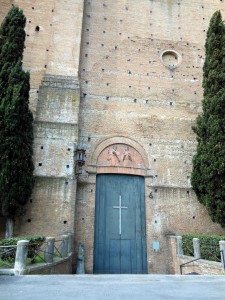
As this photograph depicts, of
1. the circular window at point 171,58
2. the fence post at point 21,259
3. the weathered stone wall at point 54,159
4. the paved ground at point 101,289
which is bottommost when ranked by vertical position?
the paved ground at point 101,289

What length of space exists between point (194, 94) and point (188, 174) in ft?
13.7

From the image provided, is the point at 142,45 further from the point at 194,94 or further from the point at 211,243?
the point at 211,243

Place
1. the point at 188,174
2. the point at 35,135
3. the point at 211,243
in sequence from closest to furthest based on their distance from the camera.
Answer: the point at 211,243 < the point at 35,135 < the point at 188,174

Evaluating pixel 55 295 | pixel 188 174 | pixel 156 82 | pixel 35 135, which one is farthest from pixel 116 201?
pixel 55 295

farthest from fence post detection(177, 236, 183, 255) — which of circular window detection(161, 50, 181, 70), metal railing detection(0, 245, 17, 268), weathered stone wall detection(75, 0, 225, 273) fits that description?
circular window detection(161, 50, 181, 70)

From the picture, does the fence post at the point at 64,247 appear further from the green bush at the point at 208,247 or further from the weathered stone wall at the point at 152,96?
the green bush at the point at 208,247

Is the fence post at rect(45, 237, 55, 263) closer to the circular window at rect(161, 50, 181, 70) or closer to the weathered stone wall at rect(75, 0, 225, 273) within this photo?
the weathered stone wall at rect(75, 0, 225, 273)

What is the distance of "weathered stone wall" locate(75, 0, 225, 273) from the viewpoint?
10.7 m

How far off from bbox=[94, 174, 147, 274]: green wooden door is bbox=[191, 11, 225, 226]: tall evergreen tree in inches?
97.1

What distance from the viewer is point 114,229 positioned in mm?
10453

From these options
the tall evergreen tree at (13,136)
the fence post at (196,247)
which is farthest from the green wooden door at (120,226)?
the tall evergreen tree at (13,136)

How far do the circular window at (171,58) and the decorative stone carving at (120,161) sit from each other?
5193 millimetres

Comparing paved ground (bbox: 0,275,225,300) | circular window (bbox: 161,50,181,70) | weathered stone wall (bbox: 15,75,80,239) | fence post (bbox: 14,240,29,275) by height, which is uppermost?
circular window (bbox: 161,50,181,70)

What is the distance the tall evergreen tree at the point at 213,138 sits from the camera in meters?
9.70
